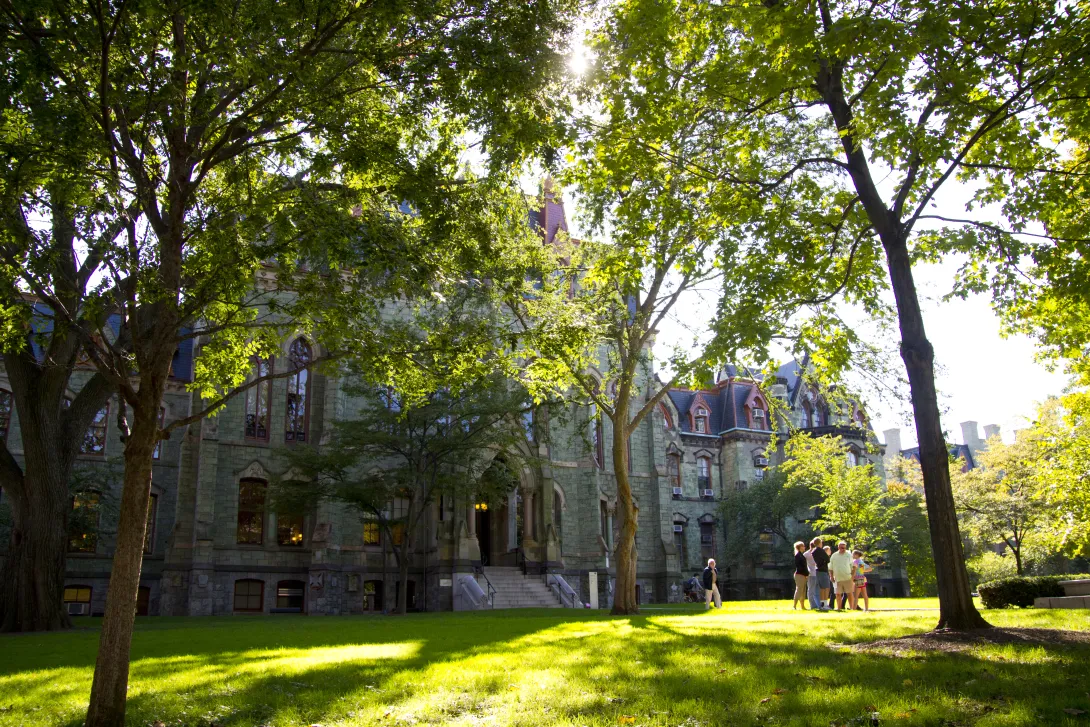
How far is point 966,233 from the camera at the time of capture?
38.7ft

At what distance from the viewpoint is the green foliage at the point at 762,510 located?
145 feet

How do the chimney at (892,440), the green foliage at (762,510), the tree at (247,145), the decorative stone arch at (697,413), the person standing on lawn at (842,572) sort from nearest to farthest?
1. the tree at (247,145)
2. the person standing on lawn at (842,572)
3. the green foliage at (762,510)
4. the decorative stone arch at (697,413)
5. the chimney at (892,440)

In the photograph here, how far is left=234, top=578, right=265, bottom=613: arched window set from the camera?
97.8 ft

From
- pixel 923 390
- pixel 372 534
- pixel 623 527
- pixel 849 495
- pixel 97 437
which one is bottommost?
pixel 623 527

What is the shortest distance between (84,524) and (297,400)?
873 centimetres

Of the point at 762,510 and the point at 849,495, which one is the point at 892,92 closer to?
the point at 849,495

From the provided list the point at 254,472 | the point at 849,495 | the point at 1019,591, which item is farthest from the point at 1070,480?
the point at 254,472

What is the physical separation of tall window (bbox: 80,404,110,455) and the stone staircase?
612 inches

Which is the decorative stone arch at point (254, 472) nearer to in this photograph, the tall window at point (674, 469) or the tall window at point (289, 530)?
the tall window at point (289, 530)

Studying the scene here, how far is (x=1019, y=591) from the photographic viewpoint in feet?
52.1

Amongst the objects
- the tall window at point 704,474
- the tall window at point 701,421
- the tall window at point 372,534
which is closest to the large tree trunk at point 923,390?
the tall window at point 372,534

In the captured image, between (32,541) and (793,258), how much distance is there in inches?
672

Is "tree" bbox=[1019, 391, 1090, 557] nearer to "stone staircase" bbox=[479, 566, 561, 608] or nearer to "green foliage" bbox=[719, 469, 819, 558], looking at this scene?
"stone staircase" bbox=[479, 566, 561, 608]

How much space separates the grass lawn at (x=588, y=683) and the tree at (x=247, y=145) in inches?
59.5
